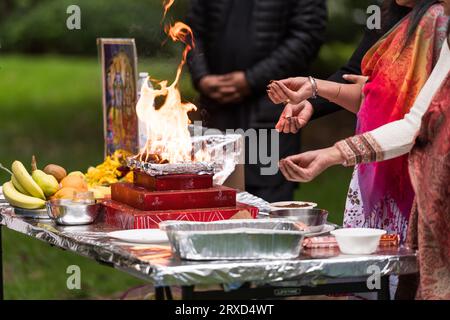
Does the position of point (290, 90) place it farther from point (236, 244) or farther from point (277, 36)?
point (277, 36)

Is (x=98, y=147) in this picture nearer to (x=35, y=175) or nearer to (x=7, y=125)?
(x=7, y=125)

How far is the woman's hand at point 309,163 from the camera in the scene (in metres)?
4.23

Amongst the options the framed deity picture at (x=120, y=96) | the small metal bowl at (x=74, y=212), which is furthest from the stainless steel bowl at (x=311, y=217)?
the framed deity picture at (x=120, y=96)

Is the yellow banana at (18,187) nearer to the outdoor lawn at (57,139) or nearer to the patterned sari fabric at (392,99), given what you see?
the outdoor lawn at (57,139)

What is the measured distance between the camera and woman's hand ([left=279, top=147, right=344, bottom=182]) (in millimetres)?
4227

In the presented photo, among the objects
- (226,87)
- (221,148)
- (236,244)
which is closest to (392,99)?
(236,244)

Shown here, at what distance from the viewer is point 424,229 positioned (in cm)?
402

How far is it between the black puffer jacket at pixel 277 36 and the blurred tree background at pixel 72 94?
329 mm

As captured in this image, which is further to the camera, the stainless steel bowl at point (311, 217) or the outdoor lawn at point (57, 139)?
the outdoor lawn at point (57, 139)

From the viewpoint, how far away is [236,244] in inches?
153

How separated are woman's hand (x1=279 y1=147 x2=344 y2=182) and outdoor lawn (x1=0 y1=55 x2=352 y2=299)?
1.83 m

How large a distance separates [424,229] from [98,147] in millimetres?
10303

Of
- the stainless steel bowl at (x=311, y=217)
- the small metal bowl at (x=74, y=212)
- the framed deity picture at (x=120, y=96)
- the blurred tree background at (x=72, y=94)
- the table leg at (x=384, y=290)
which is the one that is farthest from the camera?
the blurred tree background at (x=72, y=94)

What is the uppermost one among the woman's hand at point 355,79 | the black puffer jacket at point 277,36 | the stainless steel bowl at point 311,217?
the black puffer jacket at point 277,36
